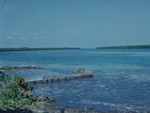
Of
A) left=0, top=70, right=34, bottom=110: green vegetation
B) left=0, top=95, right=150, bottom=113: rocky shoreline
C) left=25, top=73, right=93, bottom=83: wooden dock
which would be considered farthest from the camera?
left=25, top=73, right=93, bottom=83: wooden dock

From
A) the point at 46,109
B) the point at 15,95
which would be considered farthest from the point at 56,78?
the point at 46,109

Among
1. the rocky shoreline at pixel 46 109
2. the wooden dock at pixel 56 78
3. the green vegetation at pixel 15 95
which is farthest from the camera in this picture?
the wooden dock at pixel 56 78

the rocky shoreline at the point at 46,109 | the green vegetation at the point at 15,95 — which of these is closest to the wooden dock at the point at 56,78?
the rocky shoreline at the point at 46,109

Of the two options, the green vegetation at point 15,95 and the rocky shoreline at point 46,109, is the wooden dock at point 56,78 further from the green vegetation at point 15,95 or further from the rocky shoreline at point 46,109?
the green vegetation at point 15,95

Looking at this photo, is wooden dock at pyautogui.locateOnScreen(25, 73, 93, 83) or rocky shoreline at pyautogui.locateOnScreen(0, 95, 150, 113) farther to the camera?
wooden dock at pyautogui.locateOnScreen(25, 73, 93, 83)

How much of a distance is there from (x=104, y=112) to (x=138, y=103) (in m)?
5.18

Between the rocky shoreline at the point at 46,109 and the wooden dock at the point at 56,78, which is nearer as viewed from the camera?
the rocky shoreline at the point at 46,109

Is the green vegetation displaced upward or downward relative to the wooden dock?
upward

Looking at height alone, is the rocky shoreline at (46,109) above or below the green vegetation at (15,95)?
below

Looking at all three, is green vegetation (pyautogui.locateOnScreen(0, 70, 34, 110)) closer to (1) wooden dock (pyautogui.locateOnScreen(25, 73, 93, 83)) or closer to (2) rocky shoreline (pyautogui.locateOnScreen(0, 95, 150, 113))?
(2) rocky shoreline (pyautogui.locateOnScreen(0, 95, 150, 113))

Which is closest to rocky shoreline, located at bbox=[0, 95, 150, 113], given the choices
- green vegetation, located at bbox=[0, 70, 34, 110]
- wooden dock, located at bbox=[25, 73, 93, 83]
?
green vegetation, located at bbox=[0, 70, 34, 110]

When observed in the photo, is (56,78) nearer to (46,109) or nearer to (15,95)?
(15,95)

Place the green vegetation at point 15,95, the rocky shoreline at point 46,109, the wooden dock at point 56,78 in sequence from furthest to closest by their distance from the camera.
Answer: the wooden dock at point 56,78 → the green vegetation at point 15,95 → the rocky shoreline at point 46,109

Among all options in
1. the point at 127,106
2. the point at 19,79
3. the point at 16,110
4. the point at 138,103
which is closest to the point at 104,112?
the point at 127,106
